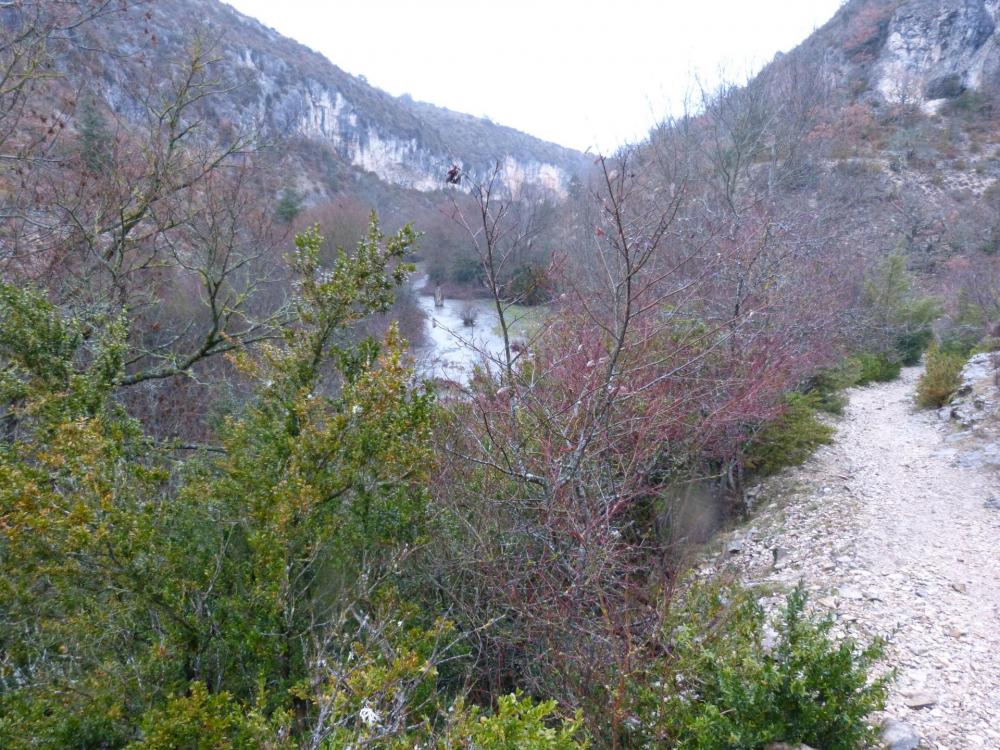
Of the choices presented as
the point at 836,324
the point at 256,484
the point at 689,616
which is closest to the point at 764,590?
the point at 689,616

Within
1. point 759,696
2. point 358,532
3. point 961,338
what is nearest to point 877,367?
point 961,338

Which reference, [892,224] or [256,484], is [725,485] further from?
[892,224]

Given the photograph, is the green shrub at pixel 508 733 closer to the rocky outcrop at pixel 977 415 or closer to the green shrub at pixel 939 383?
the rocky outcrop at pixel 977 415

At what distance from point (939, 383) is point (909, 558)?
5295 mm

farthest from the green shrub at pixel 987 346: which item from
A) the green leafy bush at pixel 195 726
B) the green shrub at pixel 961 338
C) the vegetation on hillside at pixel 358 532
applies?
the green leafy bush at pixel 195 726

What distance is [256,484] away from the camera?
2.87 meters

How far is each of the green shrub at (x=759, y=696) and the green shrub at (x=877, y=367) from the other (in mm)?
9632

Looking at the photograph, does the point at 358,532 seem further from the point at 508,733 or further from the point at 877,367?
the point at 877,367

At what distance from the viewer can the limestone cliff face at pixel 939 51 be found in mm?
31766

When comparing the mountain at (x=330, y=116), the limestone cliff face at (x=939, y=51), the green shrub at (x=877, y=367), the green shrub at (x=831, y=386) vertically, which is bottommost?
the green shrub at (x=831, y=386)

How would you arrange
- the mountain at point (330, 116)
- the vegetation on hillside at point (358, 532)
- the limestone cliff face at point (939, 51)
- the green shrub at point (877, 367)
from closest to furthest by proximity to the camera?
the vegetation on hillside at point (358, 532) → the green shrub at point (877, 367) → the limestone cliff face at point (939, 51) → the mountain at point (330, 116)

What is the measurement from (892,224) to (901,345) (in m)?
12.6

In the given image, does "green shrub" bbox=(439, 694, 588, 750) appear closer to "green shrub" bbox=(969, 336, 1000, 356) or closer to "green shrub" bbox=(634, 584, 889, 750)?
"green shrub" bbox=(634, 584, 889, 750)

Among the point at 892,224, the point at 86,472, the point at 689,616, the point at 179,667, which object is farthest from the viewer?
the point at 892,224
